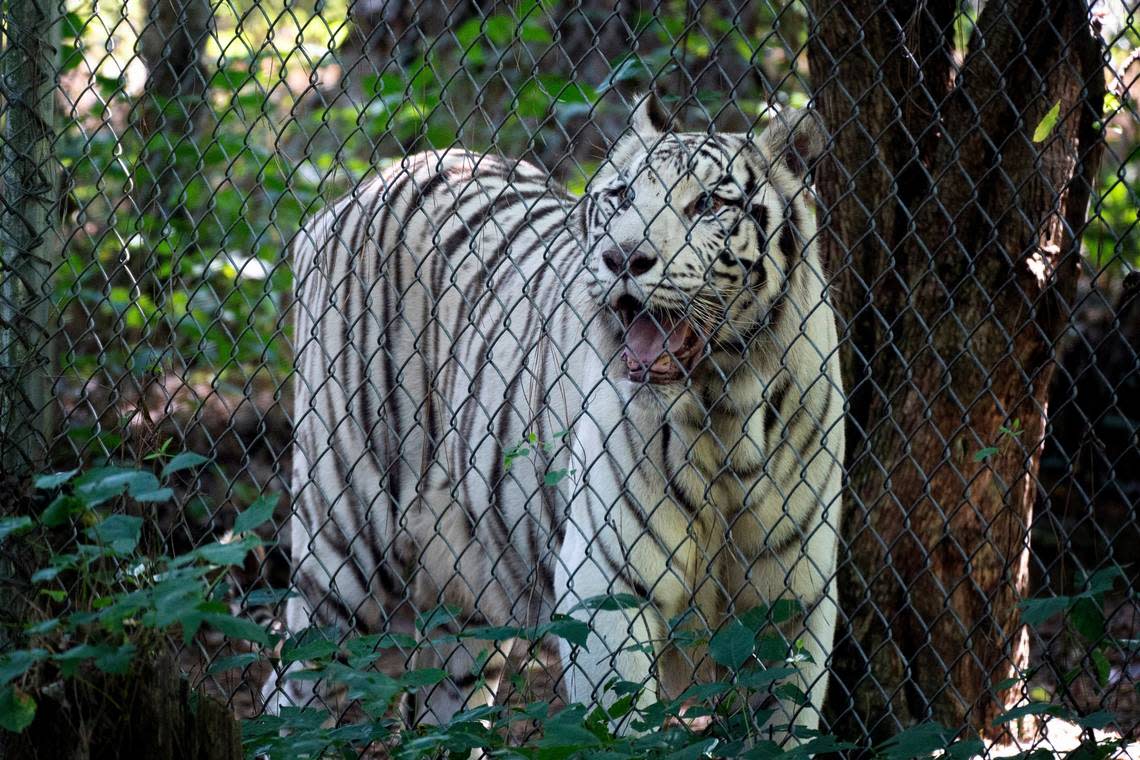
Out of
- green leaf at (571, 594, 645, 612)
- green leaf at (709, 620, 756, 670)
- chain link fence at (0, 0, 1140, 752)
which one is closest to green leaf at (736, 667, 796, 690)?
green leaf at (709, 620, 756, 670)

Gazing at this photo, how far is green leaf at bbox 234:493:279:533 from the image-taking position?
2180 millimetres

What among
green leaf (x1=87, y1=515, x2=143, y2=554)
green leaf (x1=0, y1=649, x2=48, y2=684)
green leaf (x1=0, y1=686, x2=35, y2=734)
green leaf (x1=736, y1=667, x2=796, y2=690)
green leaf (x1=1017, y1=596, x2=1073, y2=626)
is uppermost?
green leaf (x1=87, y1=515, x2=143, y2=554)

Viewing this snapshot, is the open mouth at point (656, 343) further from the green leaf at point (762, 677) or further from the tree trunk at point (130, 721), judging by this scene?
the tree trunk at point (130, 721)

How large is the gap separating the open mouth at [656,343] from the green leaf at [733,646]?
61 cm

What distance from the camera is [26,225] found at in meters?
3.19

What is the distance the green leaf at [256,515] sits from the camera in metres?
2.18

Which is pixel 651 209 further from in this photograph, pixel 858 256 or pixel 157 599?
pixel 157 599

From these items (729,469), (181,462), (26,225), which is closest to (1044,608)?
(729,469)

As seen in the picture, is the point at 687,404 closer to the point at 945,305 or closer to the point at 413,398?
the point at 945,305

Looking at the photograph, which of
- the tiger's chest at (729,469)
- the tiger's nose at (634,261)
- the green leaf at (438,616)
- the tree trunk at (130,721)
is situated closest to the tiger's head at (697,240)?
the tiger's nose at (634,261)

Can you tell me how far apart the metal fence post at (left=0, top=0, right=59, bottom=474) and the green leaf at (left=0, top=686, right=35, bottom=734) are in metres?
1.23

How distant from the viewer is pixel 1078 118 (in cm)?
350

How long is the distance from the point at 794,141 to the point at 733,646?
4.04 feet

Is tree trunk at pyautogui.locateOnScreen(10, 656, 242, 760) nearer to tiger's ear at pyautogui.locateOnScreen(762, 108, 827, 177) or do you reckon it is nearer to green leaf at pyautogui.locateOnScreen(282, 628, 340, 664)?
green leaf at pyautogui.locateOnScreen(282, 628, 340, 664)
